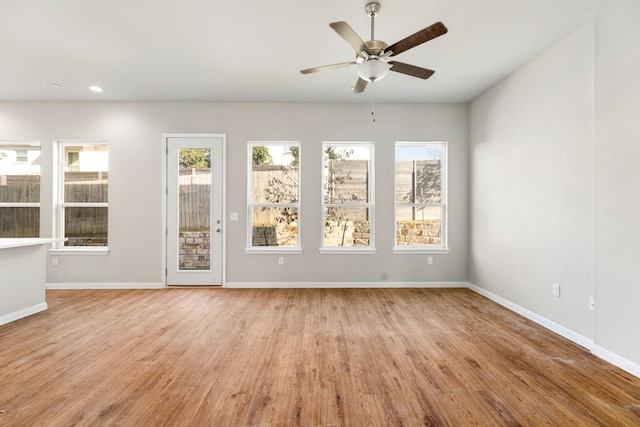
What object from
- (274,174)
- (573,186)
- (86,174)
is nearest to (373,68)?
(573,186)

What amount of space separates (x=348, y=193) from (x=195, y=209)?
8.07ft

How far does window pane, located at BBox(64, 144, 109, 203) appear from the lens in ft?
16.3

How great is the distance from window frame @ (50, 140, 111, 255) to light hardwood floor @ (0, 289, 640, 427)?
139 cm

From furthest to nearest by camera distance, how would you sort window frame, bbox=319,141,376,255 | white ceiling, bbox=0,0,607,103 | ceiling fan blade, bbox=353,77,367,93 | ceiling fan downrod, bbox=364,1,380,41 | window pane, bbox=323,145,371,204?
1. window pane, bbox=323,145,371,204
2. window frame, bbox=319,141,376,255
3. ceiling fan blade, bbox=353,77,367,93
4. white ceiling, bbox=0,0,607,103
5. ceiling fan downrod, bbox=364,1,380,41

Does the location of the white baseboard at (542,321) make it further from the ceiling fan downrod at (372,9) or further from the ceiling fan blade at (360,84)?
the ceiling fan downrod at (372,9)

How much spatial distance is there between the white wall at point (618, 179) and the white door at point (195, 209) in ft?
14.9

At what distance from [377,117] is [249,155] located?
2.14 metres

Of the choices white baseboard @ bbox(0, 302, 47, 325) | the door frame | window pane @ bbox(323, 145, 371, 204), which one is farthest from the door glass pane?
window pane @ bbox(323, 145, 371, 204)

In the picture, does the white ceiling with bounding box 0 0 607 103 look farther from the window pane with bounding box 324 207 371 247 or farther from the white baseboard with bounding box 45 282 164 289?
the white baseboard with bounding box 45 282 164 289

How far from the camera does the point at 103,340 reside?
2.88 metres

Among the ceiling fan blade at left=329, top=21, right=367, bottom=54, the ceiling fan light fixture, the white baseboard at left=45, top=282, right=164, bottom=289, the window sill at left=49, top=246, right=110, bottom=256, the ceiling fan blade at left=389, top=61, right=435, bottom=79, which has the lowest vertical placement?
the white baseboard at left=45, top=282, right=164, bottom=289

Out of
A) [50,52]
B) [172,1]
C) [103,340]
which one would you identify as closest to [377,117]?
[172,1]

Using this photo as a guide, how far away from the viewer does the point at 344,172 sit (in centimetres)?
504

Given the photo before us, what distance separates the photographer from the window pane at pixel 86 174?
4.96 metres
